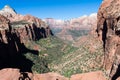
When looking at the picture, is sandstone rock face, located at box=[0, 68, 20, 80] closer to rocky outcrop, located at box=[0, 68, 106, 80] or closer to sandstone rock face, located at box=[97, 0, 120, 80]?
rocky outcrop, located at box=[0, 68, 106, 80]

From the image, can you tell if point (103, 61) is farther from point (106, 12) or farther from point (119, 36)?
point (119, 36)

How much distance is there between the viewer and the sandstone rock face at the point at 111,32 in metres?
91.5

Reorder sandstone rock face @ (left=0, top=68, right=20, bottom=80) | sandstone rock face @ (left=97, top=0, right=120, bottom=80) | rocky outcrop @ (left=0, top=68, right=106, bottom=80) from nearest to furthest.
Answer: sandstone rock face @ (left=0, top=68, right=20, bottom=80) < rocky outcrop @ (left=0, top=68, right=106, bottom=80) < sandstone rock face @ (left=97, top=0, right=120, bottom=80)

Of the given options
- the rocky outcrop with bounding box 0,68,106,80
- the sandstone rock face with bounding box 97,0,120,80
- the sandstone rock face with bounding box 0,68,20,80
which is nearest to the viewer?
the sandstone rock face with bounding box 0,68,20,80

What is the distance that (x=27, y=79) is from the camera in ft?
231

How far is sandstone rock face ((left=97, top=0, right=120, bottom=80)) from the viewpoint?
91.5 meters

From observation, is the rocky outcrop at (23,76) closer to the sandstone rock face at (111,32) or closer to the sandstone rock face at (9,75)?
the sandstone rock face at (9,75)

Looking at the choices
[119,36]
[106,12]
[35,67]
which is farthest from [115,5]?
[35,67]

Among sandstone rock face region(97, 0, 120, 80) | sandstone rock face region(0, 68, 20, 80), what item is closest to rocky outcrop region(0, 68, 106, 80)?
sandstone rock face region(0, 68, 20, 80)

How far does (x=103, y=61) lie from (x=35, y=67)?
2152 inches

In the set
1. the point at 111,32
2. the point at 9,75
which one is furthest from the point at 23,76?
the point at 111,32

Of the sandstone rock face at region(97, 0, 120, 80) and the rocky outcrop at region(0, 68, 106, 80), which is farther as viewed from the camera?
the sandstone rock face at region(97, 0, 120, 80)

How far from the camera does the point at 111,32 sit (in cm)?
10969

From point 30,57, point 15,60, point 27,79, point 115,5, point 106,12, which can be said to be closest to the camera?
point 27,79
